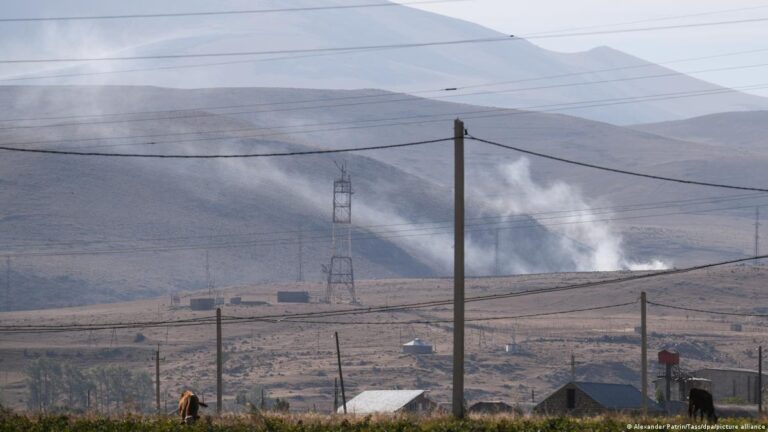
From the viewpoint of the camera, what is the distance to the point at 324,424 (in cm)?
3812

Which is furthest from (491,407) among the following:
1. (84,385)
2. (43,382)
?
(43,382)

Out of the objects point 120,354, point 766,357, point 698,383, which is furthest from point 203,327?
point 698,383

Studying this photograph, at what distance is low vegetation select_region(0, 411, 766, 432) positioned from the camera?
119 feet

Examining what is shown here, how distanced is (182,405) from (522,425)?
976 cm

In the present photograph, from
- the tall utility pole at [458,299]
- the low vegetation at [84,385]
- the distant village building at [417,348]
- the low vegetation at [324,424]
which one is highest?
the tall utility pole at [458,299]

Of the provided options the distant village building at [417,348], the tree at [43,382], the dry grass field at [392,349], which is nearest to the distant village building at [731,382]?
the dry grass field at [392,349]

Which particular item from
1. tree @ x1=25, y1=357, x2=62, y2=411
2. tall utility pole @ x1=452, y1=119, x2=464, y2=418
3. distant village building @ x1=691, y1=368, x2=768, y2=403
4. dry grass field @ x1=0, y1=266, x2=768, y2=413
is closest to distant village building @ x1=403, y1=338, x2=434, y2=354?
dry grass field @ x1=0, y1=266, x2=768, y2=413

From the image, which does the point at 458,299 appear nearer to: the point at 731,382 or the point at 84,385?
the point at 731,382

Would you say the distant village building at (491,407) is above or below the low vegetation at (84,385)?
above

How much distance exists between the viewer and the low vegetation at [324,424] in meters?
36.4

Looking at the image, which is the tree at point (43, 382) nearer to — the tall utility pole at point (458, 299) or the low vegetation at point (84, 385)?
the low vegetation at point (84, 385)

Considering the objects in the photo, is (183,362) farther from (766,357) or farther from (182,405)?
(182,405)

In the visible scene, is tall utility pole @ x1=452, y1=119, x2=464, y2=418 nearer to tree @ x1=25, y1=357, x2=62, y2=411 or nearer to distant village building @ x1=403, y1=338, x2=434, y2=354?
tree @ x1=25, y1=357, x2=62, y2=411

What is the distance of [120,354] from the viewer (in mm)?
153500
